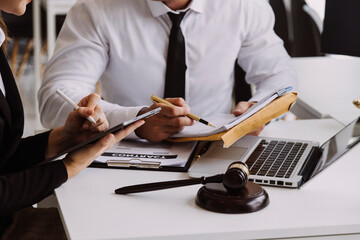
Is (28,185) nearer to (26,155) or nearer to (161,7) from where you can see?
(26,155)

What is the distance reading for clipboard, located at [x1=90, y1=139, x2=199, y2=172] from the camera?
1406 mm

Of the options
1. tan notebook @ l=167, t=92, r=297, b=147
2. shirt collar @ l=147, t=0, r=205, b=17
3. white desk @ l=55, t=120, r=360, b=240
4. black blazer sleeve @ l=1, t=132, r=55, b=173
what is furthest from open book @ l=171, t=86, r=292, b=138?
shirt collar @ l=147, t=0, r=205, b=17

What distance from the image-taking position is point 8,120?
1333mm

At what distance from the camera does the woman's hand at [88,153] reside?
130 cm

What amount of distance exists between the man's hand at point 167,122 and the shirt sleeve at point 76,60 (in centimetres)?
36

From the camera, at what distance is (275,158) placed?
1.41 meters

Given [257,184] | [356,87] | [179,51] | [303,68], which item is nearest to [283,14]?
[303,68]

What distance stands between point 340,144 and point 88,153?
1.86ft

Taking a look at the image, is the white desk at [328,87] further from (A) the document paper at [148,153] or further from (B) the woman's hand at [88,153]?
(B) the woman's hand at [88,153]

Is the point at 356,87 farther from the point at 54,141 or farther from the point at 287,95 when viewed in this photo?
the point at 54,141

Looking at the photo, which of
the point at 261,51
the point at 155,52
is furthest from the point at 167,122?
the point at 261,51

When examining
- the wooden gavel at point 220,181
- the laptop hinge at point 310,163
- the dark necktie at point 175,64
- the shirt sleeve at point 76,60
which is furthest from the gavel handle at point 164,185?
the dark necktie at point 175,64

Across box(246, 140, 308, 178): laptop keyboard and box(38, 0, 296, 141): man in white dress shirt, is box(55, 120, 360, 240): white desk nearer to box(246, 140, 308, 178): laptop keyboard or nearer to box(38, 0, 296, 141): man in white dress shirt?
box(246, 140, 308, 178): laptop keyboard

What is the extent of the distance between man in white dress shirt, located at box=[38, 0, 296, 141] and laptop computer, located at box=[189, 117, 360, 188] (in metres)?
0.41
